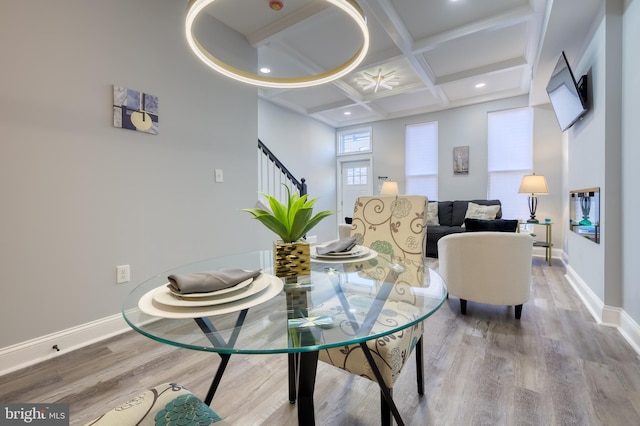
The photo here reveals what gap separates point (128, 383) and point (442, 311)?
229cm

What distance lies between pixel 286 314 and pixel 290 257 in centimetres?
30

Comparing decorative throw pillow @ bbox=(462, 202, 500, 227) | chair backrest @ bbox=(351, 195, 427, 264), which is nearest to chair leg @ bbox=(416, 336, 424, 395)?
chair backrest @ bbox=(351, 195, 427, 264)

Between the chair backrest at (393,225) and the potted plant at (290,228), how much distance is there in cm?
70

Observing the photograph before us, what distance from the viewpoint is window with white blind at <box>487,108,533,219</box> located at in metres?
4.83

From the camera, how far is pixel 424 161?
583 cm

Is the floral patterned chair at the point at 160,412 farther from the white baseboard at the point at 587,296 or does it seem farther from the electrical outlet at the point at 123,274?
the white baseboard at the point at 587,296

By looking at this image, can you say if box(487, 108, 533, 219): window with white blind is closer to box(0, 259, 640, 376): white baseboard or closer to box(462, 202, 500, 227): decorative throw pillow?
box(462, 202, 500, 227): decorative throw pillow

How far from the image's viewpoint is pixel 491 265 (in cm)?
219

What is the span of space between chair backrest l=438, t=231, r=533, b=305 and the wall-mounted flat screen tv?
151 centimetres

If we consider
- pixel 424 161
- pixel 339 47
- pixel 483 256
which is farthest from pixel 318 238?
pixel 483 256

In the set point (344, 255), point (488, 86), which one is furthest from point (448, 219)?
point (344, 255)

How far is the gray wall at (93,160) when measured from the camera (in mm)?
1651

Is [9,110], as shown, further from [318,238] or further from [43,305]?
[318,238]

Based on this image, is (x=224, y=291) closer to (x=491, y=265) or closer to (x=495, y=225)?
(x=491, y=265)
